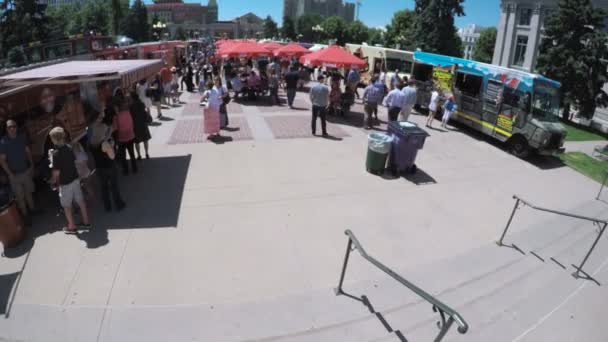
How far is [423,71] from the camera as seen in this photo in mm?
18484

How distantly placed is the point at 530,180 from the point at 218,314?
9.24m

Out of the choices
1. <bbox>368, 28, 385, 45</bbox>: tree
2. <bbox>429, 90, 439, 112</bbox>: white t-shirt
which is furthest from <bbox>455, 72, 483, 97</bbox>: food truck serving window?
<bbox>368, 28, 385, 45</bbox>: tree

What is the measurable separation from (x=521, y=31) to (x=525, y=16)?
165cm

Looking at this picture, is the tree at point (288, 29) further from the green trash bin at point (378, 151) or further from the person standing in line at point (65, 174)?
the person standing in line at point (65, 174)

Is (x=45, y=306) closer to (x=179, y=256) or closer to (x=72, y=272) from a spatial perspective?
(x=72, y=272)

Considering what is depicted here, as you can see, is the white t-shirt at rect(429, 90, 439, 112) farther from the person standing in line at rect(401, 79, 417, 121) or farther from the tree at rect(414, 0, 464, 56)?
the tree at rect(414, 0, 464, 56)

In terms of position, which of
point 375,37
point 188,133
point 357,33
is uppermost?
point 357,33

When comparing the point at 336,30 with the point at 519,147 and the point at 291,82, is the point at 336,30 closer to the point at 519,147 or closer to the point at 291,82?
the point at 291,82

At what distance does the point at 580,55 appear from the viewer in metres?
21.0

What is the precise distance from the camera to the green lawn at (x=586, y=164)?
1118 cm

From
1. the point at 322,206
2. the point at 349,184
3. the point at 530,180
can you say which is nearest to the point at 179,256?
the point at 322,206

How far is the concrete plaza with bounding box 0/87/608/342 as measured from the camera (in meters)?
4.16

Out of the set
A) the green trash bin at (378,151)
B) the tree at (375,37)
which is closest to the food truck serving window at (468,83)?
the green trash bin at (378,151)

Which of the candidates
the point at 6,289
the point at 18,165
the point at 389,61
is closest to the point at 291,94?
the point at 389,61
